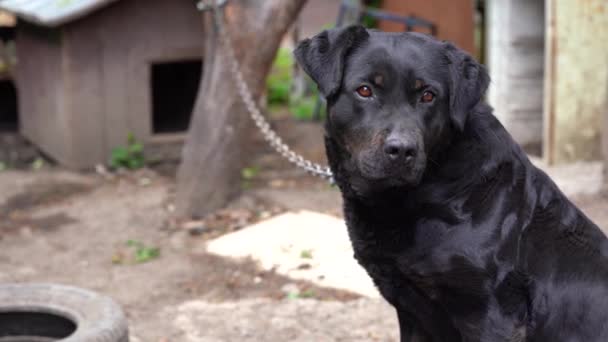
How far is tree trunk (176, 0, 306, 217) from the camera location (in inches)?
303

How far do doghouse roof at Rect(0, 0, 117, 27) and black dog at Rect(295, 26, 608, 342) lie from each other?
5655 millimetres

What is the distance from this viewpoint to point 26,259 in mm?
7297

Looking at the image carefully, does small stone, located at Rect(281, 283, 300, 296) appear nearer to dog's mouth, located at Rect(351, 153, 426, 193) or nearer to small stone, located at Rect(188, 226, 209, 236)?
small stone, located at Rect(188, 226, 209, 236)

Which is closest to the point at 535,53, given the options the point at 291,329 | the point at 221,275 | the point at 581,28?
the point at 581,28

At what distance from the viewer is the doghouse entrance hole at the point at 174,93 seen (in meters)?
11.0

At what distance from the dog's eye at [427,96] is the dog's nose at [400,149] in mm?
212

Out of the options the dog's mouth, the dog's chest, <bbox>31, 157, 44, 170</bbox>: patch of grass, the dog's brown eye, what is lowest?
<bbox>31, 157, 44, 170</bbox>: patch of grass

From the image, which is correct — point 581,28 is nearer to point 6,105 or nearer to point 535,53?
point 535,53

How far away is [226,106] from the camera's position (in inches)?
310

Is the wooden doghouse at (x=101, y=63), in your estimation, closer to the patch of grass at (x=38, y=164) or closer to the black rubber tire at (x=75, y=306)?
the patch of grass at (x=38, y=164)

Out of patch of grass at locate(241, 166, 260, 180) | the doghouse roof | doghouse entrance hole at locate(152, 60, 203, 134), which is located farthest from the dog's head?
doghouse entrance hole at locate(152, 60, 203, 134)

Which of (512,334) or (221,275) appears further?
(221,275)

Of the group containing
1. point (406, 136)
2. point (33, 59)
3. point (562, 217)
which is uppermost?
point (406, 136)

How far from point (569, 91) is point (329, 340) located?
3803mm
